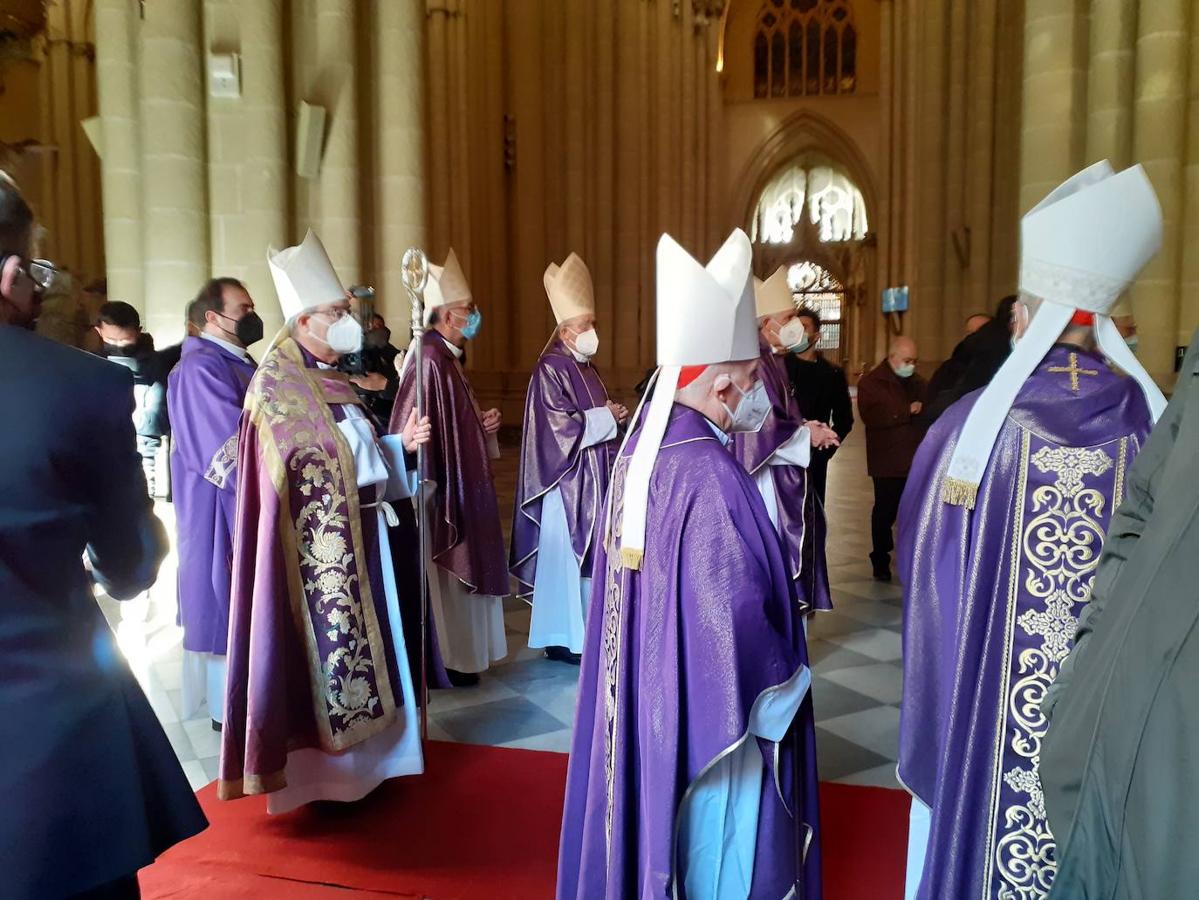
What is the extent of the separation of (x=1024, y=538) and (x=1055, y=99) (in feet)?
21.5

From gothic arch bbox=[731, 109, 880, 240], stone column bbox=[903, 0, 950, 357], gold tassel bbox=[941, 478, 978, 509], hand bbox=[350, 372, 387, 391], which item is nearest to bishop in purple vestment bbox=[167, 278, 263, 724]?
A: hand bbox=[350, 372, 387, 391]

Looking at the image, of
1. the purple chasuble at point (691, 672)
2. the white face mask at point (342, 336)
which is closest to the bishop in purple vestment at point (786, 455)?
the white face mask at point (342, 336)

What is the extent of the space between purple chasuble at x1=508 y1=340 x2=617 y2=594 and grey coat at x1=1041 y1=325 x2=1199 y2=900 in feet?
13.3

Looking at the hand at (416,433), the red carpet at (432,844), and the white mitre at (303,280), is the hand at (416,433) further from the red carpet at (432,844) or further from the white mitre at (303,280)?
the red carpet at (432,844)

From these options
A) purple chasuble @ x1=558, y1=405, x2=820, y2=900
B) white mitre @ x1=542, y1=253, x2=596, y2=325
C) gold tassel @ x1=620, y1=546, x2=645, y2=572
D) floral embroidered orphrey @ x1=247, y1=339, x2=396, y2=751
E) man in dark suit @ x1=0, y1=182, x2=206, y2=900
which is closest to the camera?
man in dark suit @ x1=0, y1=182, x2=206, y2=900

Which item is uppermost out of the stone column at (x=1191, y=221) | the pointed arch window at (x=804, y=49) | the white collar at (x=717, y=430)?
the pointed arch window at (x=804, y=49)

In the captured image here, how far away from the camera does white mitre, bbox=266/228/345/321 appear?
11.9 feet

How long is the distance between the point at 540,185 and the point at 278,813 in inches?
598

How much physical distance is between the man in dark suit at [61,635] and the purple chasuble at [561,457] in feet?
11.6

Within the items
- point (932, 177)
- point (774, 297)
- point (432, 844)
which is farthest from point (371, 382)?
point (932, 177)

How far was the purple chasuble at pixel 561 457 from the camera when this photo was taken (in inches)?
209

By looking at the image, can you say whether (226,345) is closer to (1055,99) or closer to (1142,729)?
(1142,729)

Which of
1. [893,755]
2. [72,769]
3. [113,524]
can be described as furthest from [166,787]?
[893,755]

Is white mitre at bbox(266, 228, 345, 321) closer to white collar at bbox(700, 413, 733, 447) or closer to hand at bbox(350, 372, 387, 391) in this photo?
hand at bbox(350, 372, 387, 391)
